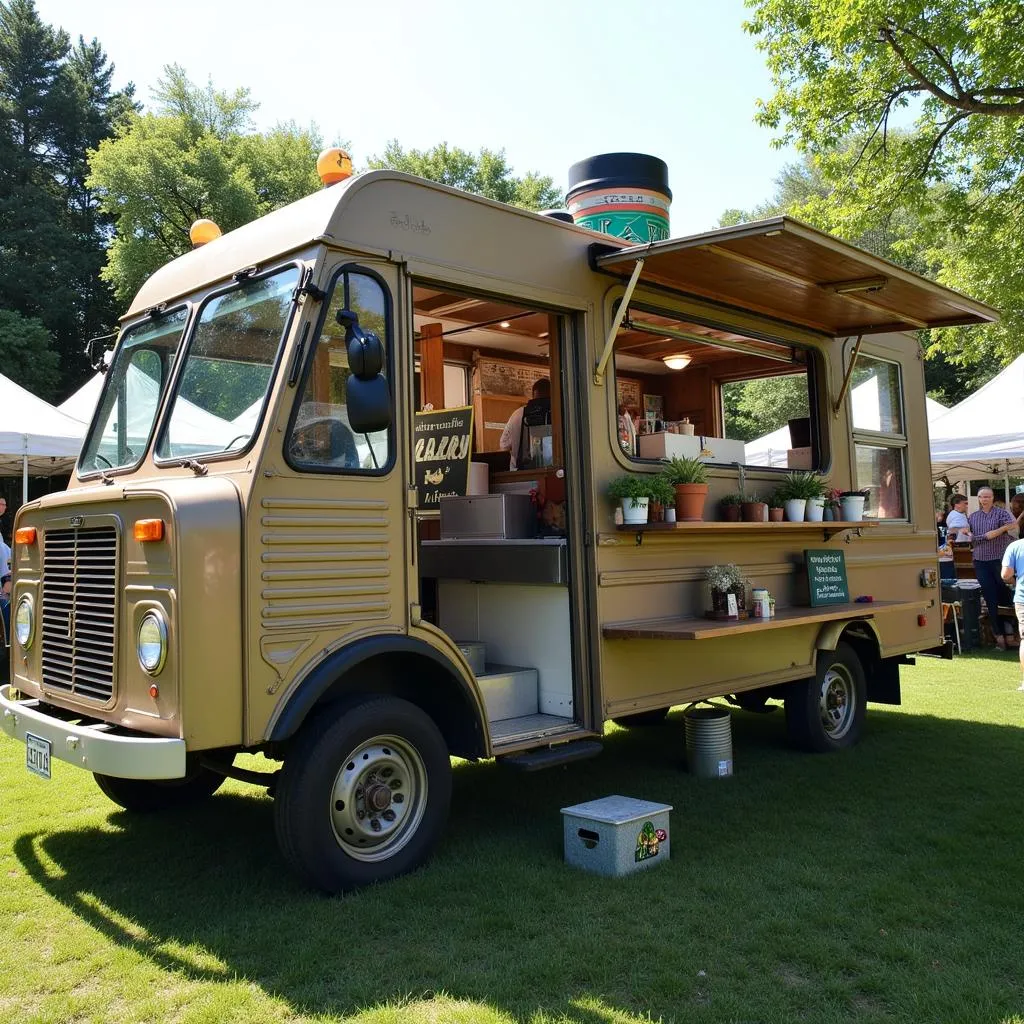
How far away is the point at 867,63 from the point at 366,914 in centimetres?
1238

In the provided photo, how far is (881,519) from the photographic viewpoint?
7398mm

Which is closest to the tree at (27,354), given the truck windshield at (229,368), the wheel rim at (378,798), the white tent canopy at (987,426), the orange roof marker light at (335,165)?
the white tent canopy at (987,426)

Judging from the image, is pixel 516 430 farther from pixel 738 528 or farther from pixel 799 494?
pixel 799 494

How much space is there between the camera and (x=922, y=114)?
44.4 ft

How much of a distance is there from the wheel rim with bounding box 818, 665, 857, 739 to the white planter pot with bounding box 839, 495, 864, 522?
1071 millimetres

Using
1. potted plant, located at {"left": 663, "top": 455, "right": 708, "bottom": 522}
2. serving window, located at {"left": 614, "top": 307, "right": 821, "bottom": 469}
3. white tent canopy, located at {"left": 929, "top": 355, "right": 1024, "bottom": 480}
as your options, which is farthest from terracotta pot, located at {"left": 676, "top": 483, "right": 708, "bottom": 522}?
white tent canopy, located at {"left": 929, "top": 355, "right": 1024, "bottom": 480}

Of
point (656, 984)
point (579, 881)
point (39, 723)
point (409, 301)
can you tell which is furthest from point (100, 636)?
point (656, 984)

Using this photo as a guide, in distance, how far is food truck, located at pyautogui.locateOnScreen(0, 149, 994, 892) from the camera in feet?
12.4

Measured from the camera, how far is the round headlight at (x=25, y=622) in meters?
4.60

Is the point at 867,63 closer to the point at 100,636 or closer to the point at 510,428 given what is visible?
the point at 510,428

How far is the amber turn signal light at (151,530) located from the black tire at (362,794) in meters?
0.99

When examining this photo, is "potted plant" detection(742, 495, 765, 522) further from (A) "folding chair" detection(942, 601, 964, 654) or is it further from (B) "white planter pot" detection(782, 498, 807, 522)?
(A) "folding chair" detection(942, 601, 964, 654)

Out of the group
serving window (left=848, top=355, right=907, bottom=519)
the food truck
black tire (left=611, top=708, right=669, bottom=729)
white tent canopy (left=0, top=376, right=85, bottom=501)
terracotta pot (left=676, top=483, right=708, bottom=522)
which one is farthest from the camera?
white tent canopy (left=0, top=376, right=85, bottom=501)

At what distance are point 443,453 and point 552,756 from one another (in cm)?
229
